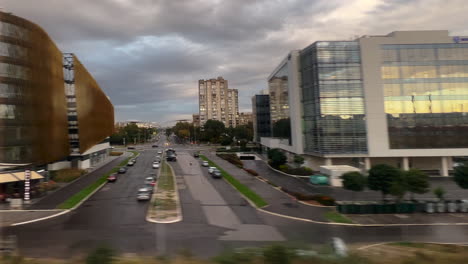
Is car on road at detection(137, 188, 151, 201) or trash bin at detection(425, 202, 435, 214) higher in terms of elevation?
car on road at detection(137, 188, 151, 201)

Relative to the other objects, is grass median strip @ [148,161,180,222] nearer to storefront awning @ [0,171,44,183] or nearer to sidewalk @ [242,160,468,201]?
storefront awning @ [0,171,44,183]

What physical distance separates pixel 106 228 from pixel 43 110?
78.9 ft

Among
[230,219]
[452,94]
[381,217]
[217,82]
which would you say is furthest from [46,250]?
[217,82]

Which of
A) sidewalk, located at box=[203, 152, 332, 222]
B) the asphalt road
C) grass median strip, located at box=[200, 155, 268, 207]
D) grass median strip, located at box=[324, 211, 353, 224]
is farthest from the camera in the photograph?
grass median strip, located at box=[200, 155, 268, 207]

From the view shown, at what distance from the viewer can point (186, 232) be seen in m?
19.1

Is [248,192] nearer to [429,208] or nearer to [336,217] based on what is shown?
[336,217]

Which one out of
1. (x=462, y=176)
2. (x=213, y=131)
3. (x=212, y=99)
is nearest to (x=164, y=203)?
(x=462, y=176)

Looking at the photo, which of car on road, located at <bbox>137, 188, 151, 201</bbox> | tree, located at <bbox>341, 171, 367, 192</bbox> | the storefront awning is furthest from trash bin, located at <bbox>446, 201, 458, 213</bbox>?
the storefront awning

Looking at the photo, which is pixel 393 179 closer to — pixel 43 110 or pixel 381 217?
pixel 381 217

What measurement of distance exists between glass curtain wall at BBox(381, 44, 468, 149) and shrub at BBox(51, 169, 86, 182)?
166 ft

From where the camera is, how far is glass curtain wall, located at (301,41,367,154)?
4356cm

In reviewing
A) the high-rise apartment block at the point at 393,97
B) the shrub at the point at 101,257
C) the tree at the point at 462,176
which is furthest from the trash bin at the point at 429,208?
the shrub at the point at 101,257

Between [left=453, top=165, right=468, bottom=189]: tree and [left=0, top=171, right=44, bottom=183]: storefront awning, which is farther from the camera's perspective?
[left=0, top=171, right=44, bottom=183]: storefront awning

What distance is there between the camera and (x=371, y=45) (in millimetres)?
43281
